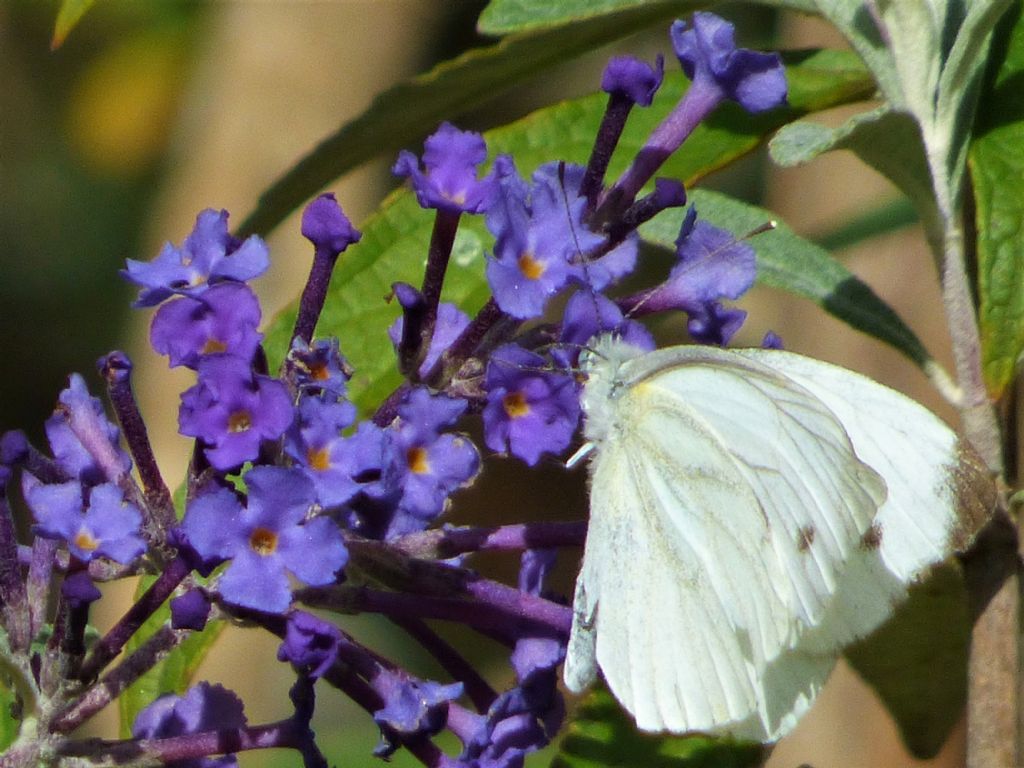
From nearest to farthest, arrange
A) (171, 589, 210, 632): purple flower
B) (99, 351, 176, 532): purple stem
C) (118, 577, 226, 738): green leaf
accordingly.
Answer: (171, 589, 210, 632): purple flower
(99, 351, 176, 532): purple stem
(118, 577, 226, 738): green leaf

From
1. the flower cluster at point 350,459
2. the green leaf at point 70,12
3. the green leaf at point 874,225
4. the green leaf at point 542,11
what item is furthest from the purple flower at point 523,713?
the green leaf at point 874,225

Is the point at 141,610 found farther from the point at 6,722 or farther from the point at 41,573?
the point at 6,722

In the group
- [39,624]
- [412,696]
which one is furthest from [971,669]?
[39,624]

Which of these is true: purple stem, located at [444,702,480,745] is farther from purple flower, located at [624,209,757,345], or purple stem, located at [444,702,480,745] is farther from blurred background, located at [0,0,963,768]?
blurred background, located at [0,0,963,768]

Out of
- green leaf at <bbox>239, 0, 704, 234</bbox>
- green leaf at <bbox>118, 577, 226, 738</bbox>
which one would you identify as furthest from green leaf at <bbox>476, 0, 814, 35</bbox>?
green leaf at <bbox>118, 577, 226, 738</bbox>

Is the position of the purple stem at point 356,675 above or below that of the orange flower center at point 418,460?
below

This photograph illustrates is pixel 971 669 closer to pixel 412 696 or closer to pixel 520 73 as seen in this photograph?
pixel 412 696

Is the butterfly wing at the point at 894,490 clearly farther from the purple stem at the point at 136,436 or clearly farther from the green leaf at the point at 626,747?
the purple stem at the point at 136,436
